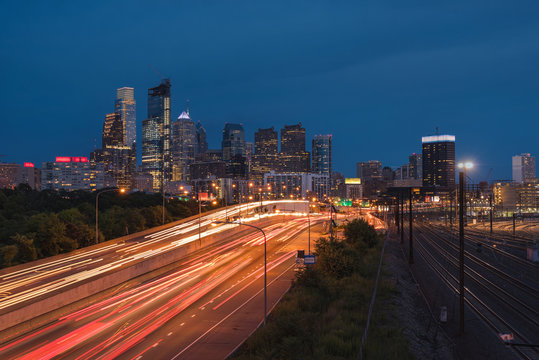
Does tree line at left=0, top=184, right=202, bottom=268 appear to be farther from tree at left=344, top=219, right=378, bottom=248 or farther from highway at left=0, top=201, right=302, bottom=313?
tree at left=344, top=219, right=378, bottom=248

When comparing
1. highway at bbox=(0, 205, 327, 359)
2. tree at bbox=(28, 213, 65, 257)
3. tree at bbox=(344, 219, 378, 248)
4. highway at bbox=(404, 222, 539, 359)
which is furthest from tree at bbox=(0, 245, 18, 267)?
tree at bbox=(344, 219, 378, 248)

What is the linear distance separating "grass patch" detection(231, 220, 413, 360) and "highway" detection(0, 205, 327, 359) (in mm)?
2263

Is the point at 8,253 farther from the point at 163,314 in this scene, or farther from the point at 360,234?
the point at 360,234

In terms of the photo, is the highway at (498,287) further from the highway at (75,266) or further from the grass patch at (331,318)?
the highway at (75,266)

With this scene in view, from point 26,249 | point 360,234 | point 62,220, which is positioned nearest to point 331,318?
point 26,249

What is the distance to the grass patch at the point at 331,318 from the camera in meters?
18.9

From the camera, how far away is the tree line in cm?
4419

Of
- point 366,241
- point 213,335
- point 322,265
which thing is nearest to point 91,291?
point 213,335

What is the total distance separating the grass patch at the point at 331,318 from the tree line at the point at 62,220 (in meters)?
29.3

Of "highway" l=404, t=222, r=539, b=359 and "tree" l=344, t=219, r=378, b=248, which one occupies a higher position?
"tree" l=344, t=219, r=378, b=248

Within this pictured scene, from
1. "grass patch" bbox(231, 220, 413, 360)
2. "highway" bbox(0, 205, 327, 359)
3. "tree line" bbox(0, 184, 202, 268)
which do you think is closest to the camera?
"grass patch" bbox(231, 220, 413, 360)

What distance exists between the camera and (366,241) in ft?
196

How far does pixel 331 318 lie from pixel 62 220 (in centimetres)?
4319

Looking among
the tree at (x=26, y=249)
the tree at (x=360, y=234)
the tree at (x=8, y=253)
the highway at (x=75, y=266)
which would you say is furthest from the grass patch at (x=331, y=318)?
the tree at (x=26, y=249)
